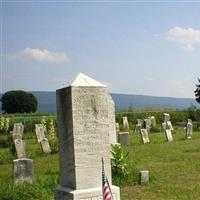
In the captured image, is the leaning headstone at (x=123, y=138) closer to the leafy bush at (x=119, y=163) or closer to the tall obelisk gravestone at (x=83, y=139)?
the leafy bush at (x=119, y=163)

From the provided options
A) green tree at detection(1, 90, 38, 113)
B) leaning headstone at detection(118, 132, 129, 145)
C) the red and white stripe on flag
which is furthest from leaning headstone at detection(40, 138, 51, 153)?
green tree at detection(1, 90, 38, 113)

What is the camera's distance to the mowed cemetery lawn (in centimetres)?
974

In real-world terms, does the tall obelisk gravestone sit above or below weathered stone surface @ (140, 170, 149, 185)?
above

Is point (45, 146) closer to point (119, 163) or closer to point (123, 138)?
point (123, 138)

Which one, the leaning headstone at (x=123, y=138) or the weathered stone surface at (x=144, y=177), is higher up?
the leaning headstone at (x=123, y=138)

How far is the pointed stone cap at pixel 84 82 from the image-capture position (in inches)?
280

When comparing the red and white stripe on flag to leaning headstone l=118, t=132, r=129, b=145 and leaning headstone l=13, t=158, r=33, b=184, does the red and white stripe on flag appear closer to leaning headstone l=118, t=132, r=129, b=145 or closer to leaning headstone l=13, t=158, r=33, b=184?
leaning headstone l=13, t=158, r=33, b=184

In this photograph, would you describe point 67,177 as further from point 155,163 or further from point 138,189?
point 155,163

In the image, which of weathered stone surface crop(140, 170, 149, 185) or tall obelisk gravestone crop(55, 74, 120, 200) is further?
weathered stone surface crop(140, 170, 149, 185)

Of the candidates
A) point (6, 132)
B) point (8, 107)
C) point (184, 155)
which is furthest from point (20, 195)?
point (8, 107)

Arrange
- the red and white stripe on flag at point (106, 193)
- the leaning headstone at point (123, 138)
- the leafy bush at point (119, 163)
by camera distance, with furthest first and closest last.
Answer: the leaning headstone at point (123, 138) < the leafy bush at point (119, 163) < the red and white stripe on flag at point (106, 193)

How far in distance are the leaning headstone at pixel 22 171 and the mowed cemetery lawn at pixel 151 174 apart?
21 cm

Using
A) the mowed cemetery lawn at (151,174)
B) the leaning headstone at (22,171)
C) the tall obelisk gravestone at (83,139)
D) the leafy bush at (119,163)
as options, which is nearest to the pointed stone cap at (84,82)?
the tall obelisk gravestone at (83,139)

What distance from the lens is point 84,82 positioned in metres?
7.20
